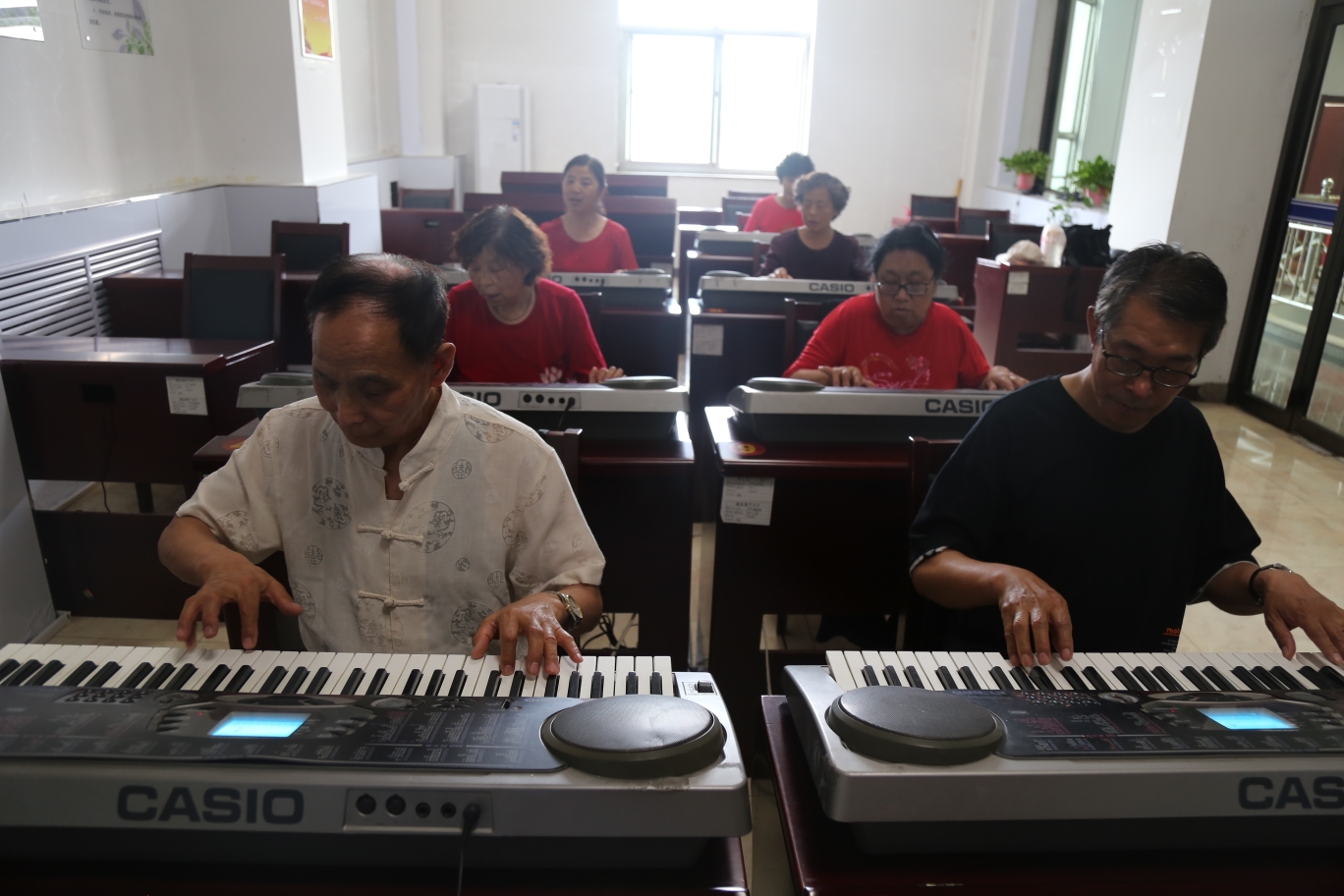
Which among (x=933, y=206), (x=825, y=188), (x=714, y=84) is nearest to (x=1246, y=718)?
(x=825, y=188)

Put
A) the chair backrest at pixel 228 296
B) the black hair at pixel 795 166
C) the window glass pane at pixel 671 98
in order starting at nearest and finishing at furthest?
the chair backrest at pixel 228 296
the black hair at pixel 795 166
the window glass pane at pixel 671 98

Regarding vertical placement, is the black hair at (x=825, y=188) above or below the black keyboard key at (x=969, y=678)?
above

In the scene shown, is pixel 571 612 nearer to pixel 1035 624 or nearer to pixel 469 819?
pixel 469 819

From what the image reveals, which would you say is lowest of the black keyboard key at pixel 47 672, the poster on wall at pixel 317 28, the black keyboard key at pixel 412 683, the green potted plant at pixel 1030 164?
the black keyboard key at pixel 412 683

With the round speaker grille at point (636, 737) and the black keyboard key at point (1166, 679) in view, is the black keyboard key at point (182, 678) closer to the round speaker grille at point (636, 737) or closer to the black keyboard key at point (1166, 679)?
the round speaker grille at point (636, 737)

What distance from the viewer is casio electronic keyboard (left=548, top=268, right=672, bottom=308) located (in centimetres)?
374

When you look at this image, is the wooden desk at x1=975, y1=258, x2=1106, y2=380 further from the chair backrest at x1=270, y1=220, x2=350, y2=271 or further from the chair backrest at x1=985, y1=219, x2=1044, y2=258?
the chair backrest at x1=270, y1=220, x2=350, y2=271

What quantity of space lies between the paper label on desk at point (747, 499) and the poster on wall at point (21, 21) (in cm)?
319

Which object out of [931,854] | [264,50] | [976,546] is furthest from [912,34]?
[931,854]

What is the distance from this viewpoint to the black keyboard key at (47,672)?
3.18 ft

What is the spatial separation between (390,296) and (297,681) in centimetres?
46

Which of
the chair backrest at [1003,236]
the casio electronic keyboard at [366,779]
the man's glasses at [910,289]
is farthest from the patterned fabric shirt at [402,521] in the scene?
the chair backrest at [1003,236]

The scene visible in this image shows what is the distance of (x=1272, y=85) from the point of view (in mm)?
4965

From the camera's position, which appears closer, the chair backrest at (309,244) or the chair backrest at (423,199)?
the chair backrest at (309,244)
